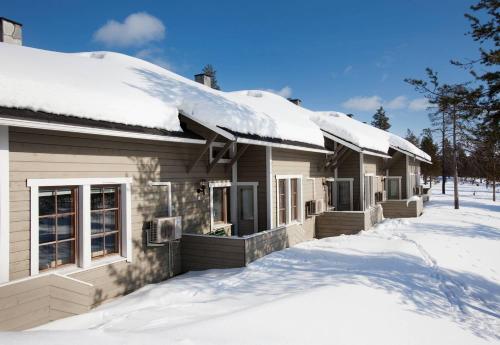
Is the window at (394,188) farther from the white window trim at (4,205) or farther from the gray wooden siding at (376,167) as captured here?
the white window trim at (4,205)

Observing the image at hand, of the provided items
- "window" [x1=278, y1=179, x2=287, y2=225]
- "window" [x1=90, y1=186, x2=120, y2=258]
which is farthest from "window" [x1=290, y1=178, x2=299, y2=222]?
"window" [x1=90, y1=186, x2=120, y2=258]

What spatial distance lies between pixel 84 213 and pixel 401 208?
16676mm

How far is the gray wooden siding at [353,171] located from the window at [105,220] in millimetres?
11166

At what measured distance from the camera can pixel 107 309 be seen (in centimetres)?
593

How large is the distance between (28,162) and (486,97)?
8886 mm

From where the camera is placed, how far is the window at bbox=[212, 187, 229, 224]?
32.3 feet

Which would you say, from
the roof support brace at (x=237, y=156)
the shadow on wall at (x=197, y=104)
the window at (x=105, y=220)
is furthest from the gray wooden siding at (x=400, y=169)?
the window at (x=105, y=220)

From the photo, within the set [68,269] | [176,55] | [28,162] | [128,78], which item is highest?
[176,55]

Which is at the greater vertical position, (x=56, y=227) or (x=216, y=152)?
(x=216, y=152)

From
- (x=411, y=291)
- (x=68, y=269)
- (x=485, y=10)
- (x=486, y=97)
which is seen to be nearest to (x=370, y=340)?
(x=411, y=291)

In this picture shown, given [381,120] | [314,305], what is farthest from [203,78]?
[381,120]

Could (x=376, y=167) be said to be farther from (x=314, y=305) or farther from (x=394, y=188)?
(x=314, y=305)

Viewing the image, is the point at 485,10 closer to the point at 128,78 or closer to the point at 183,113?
the point at 183,113

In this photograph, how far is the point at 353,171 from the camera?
15938 millimetres
